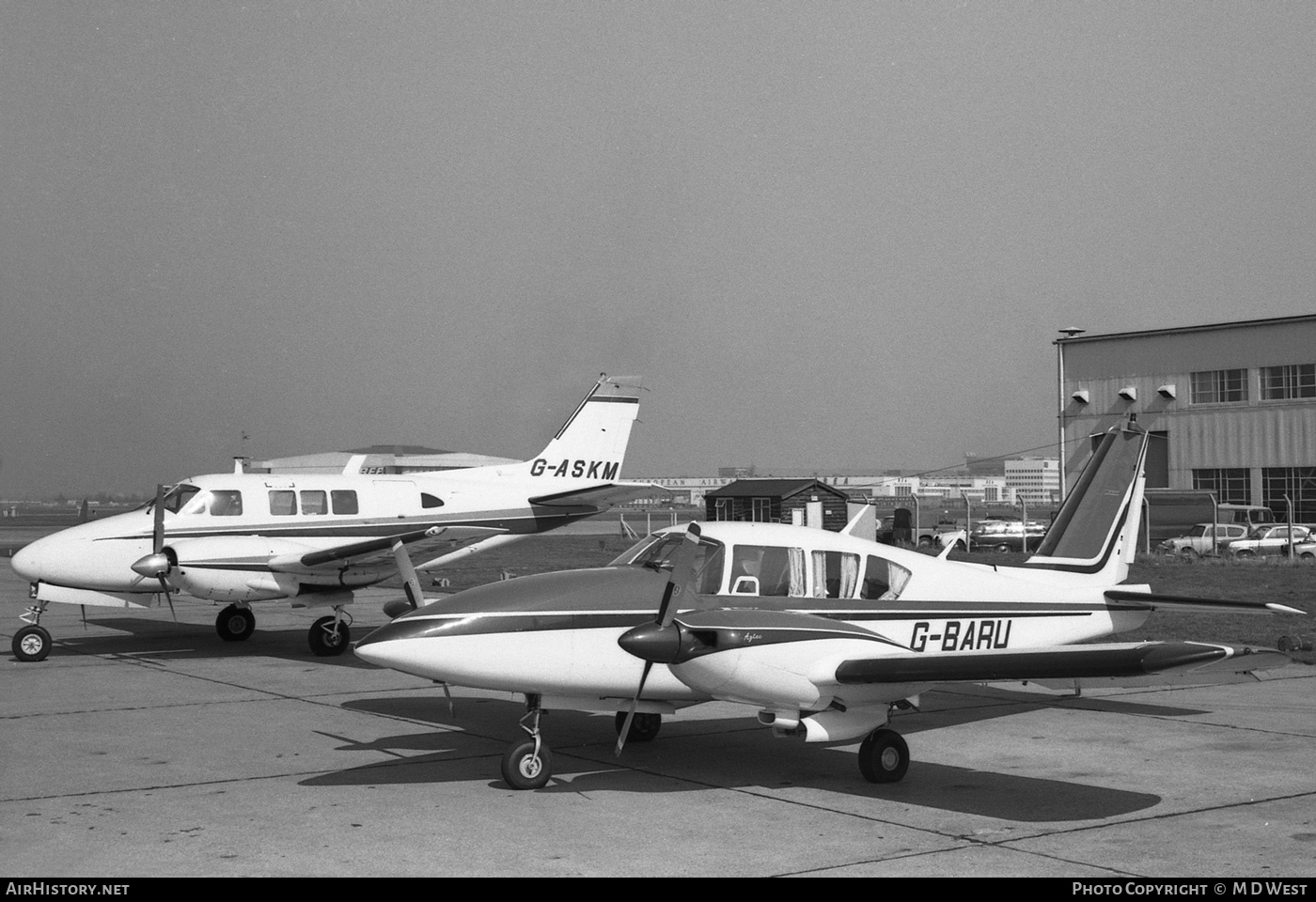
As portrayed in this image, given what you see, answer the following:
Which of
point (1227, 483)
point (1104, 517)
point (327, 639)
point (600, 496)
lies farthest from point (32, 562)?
point (1227, 483)

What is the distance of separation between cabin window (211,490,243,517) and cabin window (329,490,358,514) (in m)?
1.46

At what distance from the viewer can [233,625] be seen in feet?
65.5

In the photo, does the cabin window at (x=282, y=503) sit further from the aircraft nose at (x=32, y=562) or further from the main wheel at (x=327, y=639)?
the aircraft nose at (x=32, y=562)

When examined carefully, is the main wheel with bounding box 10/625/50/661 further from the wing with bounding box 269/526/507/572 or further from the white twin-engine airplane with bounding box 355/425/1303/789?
the white twin-engine airplane with bounding box 355/425/1303/789

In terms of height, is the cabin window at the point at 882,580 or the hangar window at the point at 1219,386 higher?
the hangar window at the point at 1219,386

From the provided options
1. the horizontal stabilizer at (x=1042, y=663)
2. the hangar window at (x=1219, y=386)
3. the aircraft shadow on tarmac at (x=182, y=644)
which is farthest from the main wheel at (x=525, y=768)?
the hangar window at (x=1219, y=386)

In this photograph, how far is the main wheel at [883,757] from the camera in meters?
9.54

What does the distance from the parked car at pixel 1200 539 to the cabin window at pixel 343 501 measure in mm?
25444

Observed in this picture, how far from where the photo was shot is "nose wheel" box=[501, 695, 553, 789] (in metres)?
9.26

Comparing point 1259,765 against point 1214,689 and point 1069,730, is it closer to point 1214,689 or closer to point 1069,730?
point 1069,730

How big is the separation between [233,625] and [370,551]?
4.17 m

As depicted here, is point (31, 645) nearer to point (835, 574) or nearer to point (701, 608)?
point (701, 608)

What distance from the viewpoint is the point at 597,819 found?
843cm
